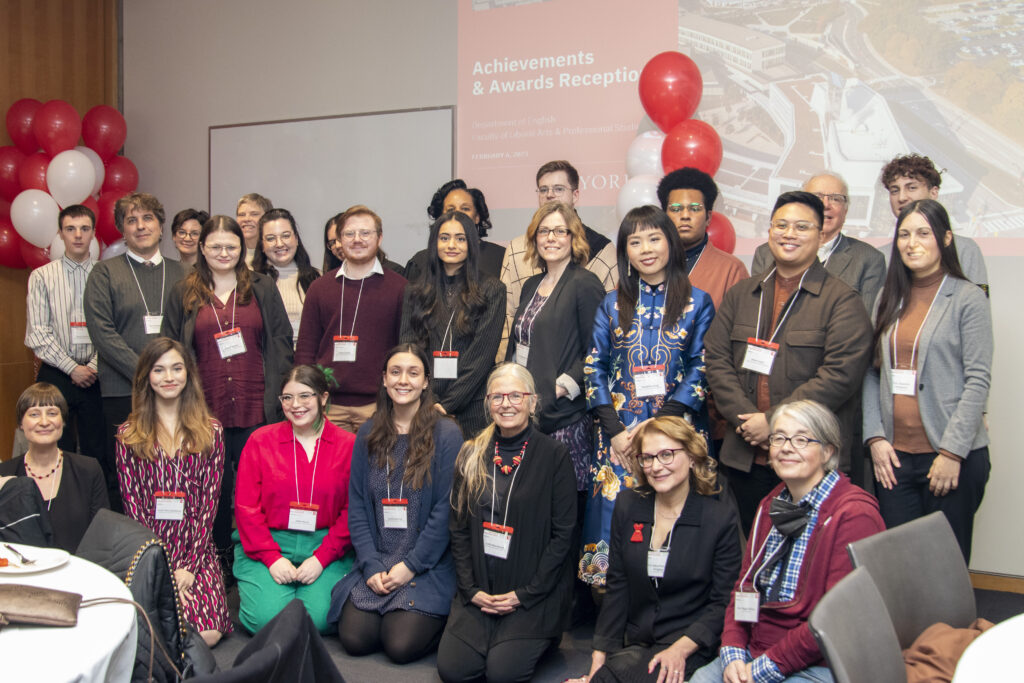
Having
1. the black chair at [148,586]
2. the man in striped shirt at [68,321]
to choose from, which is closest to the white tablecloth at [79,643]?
the black chair at [148,586]

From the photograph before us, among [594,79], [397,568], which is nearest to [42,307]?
[397,568]

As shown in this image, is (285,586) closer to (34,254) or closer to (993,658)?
(993,658)

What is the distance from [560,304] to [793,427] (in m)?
1.27

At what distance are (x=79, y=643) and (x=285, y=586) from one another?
1769 mm

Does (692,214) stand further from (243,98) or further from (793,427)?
(243,98)

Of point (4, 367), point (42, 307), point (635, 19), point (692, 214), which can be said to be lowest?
point (4, 367)

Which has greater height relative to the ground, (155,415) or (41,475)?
(155,415)

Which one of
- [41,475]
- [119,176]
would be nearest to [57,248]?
[119,176]

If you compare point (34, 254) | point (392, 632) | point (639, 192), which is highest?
point (639, 192)

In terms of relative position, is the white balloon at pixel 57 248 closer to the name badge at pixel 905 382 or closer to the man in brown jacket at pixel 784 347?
the man in brown jacket at pixel 784 347

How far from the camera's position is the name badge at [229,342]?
12.8ft

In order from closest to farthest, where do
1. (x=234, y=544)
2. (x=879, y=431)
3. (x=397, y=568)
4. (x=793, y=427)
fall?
(x=793, y=427), (x=879, y=431), (x=397, y=568), (x=234, y=544)

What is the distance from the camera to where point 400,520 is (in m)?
3.37

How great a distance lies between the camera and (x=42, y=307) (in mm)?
4684
